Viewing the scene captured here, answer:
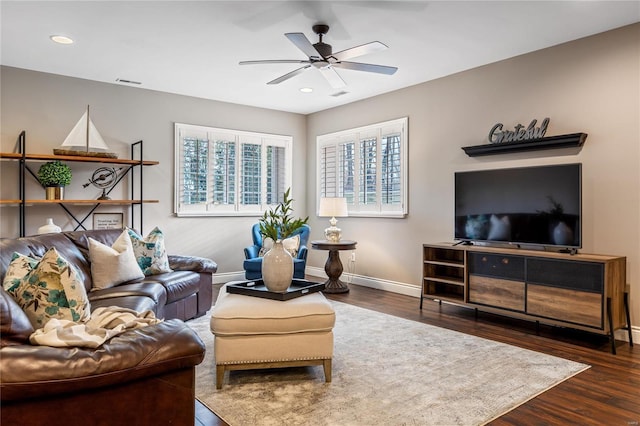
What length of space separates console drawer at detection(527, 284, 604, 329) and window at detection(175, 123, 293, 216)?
4.15m

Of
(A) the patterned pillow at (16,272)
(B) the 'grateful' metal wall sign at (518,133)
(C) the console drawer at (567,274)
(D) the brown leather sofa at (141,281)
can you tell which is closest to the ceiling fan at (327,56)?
(B) the 'grateful' metal wall sign at (518,133)

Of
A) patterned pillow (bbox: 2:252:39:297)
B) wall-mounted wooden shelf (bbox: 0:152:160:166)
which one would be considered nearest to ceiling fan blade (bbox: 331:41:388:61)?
patterned pillow (bbox: 2:252:39:297)

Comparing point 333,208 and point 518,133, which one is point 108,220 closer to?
point 333,208

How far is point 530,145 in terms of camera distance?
4168 mm

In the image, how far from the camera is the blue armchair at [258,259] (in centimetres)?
536

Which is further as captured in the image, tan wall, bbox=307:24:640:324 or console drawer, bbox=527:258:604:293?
tan wall, bbox=307:24:640:324

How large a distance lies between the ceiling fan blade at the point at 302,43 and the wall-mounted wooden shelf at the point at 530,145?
2.04 meters

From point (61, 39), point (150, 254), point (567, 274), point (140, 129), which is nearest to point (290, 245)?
point (150, 254)

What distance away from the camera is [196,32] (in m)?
3.77

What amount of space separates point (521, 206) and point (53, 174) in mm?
4899

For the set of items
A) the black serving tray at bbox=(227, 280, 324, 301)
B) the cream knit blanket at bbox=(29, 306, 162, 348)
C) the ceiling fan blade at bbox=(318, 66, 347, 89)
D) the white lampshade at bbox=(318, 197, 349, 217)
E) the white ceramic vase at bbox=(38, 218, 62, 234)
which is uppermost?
the ceiling fan blade at bbox=(318, 66, 347, 89)

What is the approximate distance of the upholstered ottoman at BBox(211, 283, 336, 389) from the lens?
2.67 m

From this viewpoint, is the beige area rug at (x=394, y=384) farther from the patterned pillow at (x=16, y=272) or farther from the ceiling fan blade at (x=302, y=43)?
the ceiling fan blade at (x=302, y=43)

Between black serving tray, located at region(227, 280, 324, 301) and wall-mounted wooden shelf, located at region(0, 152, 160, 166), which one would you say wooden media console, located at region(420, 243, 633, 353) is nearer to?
black serving tray, located at region(227, 280, 324, 301)
